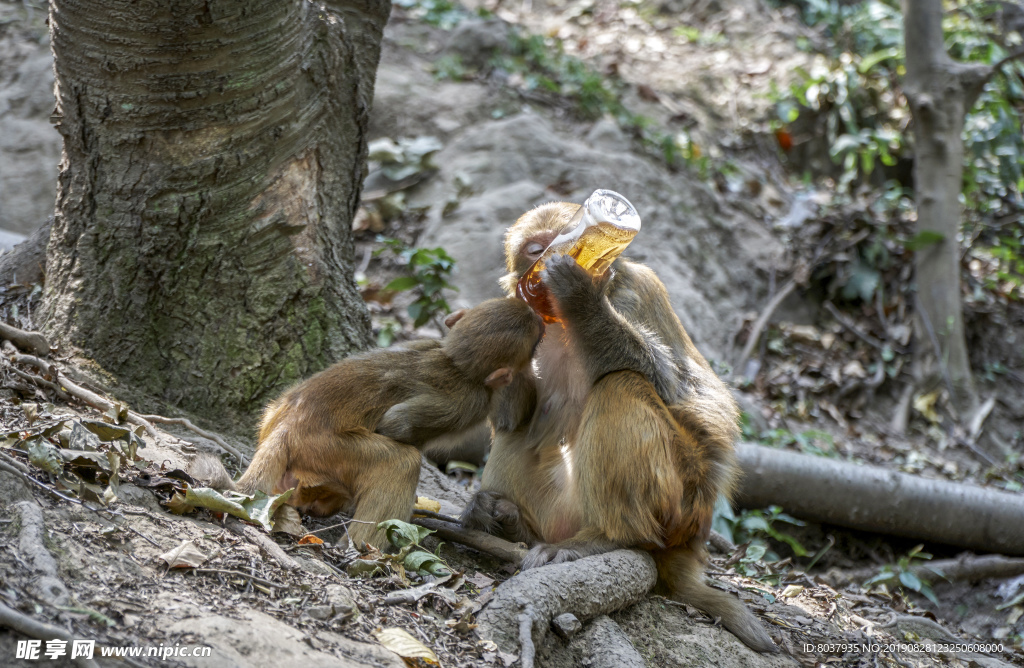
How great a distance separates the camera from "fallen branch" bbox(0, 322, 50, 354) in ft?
12.7

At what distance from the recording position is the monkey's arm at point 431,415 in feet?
12.4

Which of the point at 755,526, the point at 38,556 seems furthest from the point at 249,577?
the point at 755,526

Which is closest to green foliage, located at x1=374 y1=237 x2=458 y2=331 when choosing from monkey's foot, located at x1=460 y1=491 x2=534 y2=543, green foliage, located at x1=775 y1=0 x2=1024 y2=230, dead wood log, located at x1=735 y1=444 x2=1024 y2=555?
monkey's foot, located at x1=460 y1=491 x2=534 y2=543

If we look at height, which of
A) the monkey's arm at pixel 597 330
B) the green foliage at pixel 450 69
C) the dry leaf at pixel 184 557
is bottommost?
the dry leaf at pixel 184 557

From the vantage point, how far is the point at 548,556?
3684 millimetres

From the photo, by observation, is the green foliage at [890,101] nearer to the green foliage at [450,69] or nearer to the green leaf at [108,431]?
the green foliage at [450,69]

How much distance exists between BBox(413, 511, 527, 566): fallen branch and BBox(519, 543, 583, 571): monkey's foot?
10 centimetres

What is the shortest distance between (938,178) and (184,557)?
26.4 feet

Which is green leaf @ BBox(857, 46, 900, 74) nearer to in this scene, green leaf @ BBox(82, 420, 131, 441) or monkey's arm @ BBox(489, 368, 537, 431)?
monkey's arm @ BBox(489, 368, 537, 431)

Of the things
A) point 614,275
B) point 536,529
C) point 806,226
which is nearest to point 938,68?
point 806,226

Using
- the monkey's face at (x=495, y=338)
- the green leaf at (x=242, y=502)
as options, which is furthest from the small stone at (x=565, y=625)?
the monkey's face at (x=495, y=338)

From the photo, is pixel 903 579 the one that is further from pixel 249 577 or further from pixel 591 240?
pixel 249 577

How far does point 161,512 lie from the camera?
10.2 feet

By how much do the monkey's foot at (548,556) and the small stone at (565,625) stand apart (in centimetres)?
39
